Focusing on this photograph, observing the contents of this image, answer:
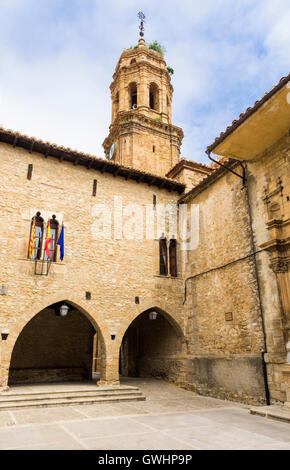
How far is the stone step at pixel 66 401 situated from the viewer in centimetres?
782

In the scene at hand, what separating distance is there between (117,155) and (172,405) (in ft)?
49.4

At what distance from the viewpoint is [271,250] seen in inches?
332

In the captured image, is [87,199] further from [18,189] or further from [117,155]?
[117,155]

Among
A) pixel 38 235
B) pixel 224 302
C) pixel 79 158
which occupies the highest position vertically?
pixel 79 158

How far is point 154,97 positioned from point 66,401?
19.9m

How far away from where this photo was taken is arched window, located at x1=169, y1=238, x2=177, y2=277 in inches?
517

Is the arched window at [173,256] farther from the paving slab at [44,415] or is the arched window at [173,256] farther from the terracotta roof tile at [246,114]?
the paving slab at [44,415]

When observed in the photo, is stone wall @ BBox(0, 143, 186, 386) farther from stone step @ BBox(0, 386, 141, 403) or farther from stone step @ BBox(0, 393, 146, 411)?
stone step @ BBox(0, 393, 146, 411)

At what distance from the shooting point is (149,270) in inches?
489

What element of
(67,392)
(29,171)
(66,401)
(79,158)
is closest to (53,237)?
(29,171)

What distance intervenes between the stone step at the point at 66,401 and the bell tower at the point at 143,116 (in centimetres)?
1225

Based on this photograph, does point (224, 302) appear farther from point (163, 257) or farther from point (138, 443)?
point (138, 443)

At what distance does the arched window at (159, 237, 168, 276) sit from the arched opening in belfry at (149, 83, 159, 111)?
12343 mm
